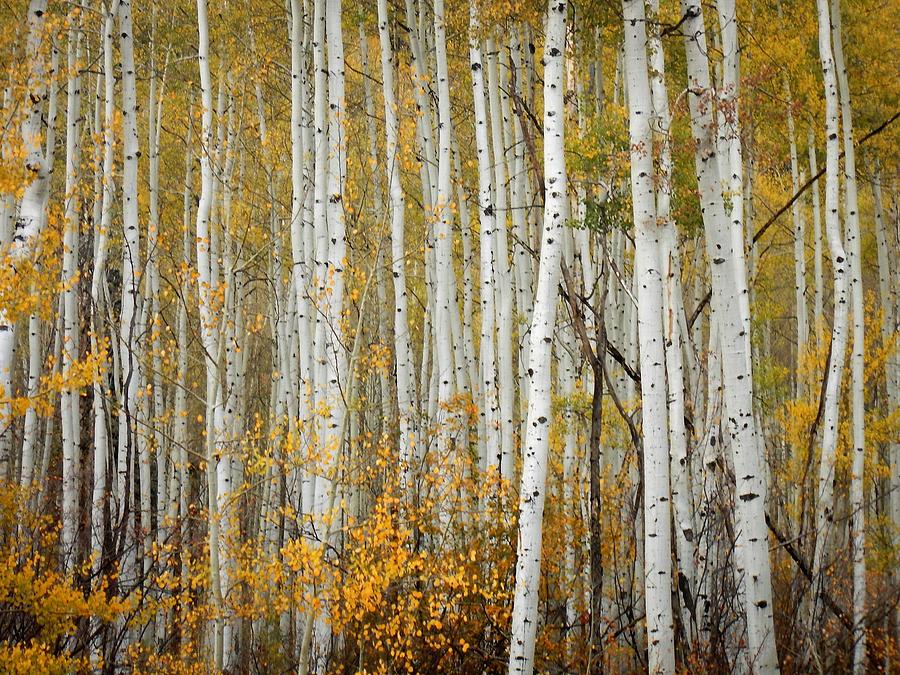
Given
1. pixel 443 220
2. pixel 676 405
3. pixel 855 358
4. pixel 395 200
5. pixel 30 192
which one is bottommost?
pixel 676 405

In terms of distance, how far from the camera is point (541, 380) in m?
5.24

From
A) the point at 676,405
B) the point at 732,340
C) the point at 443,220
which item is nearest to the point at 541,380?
the point at 732,340

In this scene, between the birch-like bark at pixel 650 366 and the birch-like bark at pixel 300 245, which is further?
the birch-like bark at pixel 300 245

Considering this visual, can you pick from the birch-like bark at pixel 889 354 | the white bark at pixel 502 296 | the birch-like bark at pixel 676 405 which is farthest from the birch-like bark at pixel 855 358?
the white bark at pixel 502 296

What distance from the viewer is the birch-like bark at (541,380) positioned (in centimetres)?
513

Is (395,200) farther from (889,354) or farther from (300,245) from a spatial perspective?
(889,354)

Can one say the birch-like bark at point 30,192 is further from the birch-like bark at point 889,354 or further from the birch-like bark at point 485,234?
the birch-like bark at point 889,354

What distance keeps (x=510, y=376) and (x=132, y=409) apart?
202 inches

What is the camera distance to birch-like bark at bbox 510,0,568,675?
5129 mm

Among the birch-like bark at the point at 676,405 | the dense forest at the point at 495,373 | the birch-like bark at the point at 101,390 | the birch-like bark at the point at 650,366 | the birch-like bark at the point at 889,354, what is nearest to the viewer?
the birch-like bark at the point at 650,366

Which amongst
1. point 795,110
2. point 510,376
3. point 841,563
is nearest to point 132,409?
point 510,376

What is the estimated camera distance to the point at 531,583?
513 cm

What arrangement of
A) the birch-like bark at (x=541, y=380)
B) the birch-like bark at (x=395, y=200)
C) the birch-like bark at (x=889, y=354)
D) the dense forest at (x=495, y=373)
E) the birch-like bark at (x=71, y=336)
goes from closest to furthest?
the birch-like bark at (x=541, y=380) < the dense forest at (x=495, y=373) < the birch-like bark at (x=395, y=200) < the birch-like bark at (x=71, y=336) < the birch-like bark at (x=889, y=354)

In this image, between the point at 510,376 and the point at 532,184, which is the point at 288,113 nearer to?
the point at 532,184
